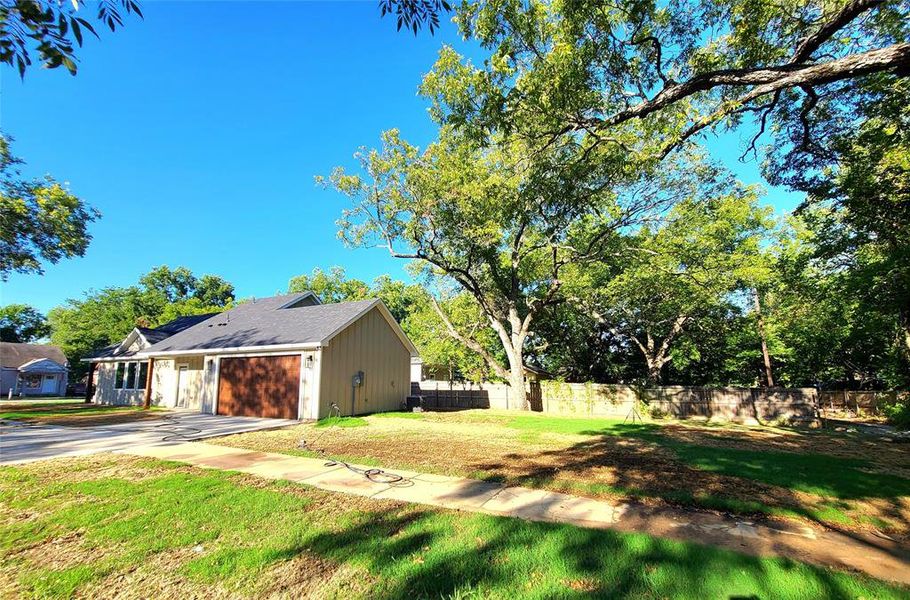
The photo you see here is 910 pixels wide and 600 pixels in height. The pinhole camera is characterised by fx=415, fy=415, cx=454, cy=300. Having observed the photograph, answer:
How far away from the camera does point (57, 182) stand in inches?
676

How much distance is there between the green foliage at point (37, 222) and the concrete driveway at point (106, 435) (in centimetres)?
885

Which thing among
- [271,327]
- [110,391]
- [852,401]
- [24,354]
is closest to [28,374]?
[24,354]

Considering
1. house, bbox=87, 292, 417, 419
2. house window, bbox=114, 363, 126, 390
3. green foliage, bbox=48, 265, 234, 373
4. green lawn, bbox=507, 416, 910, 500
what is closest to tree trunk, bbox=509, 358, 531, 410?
house, bbox=87, 292, 417, 419

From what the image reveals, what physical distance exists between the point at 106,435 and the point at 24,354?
1578 inches

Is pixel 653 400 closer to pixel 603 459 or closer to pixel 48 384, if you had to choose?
pixel 603 459

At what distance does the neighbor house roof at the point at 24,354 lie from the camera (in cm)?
3491

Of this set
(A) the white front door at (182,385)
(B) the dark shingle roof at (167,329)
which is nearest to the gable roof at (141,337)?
(B) the dark shingle roof at (167,329)

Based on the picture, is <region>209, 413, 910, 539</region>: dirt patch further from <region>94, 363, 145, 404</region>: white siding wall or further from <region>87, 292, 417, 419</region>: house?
<region>94, 363, 145, 404</region>: white siding wall

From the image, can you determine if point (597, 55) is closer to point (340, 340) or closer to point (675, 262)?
point (340, 340)

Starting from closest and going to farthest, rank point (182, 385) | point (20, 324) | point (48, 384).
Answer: point (182, 385) → point (48, 384) → point (20, 324)

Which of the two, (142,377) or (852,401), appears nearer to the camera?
(142,377)

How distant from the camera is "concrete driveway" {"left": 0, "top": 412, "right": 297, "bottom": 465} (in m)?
7.90

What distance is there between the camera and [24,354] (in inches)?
1448

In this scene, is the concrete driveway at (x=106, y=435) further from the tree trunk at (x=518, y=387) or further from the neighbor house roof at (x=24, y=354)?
the neighbor house roof at (x=24, y=354)
